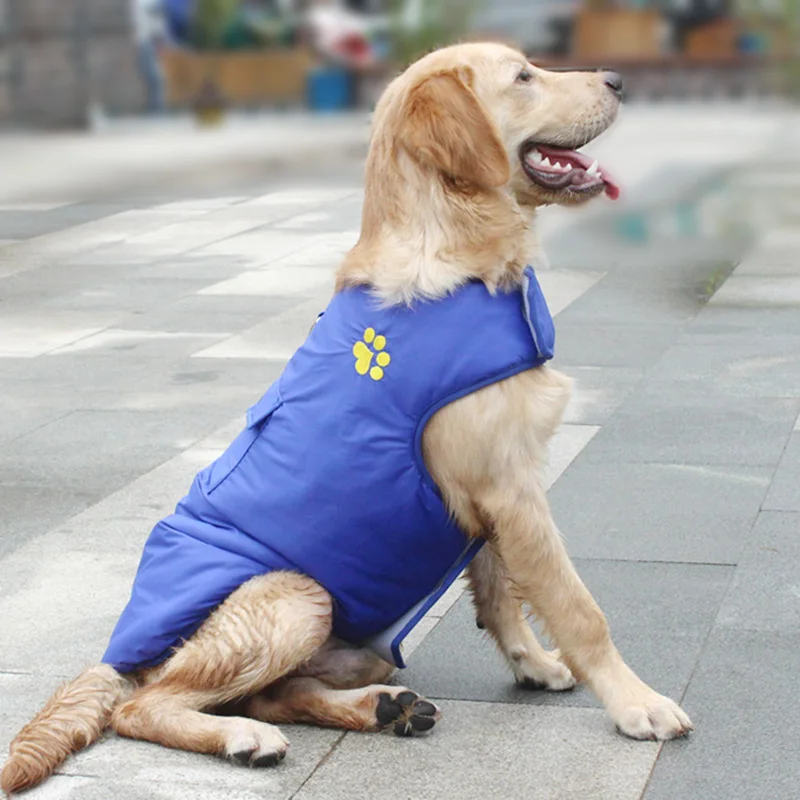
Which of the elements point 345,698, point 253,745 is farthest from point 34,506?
point 253,745

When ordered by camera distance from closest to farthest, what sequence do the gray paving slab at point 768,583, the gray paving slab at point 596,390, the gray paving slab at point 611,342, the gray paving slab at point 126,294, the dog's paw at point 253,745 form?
the dog's paw at point 253,745, the gray paving slab at point 768,583, the gray paving slab at point 596,390, the gray paving slab at point 611,342, the gray paving slab at point 126,294

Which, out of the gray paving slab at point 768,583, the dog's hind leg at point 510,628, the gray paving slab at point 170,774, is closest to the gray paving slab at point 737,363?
the gray paving slab at point 768,583

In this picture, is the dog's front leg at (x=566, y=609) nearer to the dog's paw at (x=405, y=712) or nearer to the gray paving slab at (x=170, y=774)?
the dog's paw at (x=405, y=712)

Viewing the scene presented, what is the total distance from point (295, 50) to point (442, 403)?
79.0 ft

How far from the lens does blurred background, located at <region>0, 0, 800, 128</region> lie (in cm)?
2609

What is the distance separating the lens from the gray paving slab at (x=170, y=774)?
3861 millimetres

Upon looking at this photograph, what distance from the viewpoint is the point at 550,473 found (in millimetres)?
6438

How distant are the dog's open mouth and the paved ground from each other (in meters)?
1.35

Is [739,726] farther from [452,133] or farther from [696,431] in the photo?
[696,431]

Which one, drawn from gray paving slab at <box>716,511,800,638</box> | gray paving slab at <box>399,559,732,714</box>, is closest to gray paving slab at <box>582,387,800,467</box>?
gray paving slab at <box>716,511,800,638</box>

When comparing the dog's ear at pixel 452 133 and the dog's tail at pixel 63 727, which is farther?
the dog's ear at pixel 452 133

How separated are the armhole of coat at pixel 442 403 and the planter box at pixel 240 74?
77.6 feet

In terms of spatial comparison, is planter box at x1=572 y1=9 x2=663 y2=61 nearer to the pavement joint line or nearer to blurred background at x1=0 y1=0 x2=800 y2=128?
blurred background at x1=0 y1=0 x2=800 y2=128

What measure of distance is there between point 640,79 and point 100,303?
20.0 m
